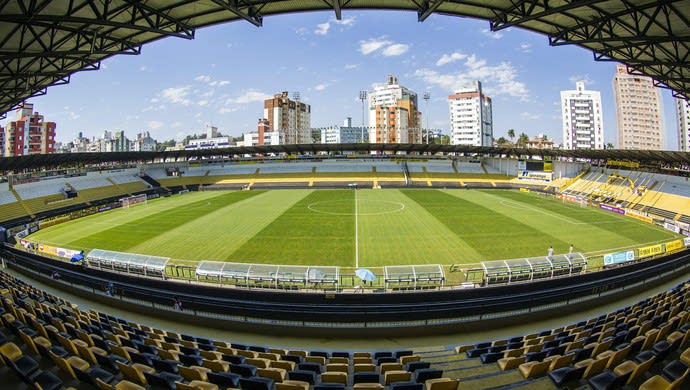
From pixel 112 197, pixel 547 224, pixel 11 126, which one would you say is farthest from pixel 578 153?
pixel 11 126

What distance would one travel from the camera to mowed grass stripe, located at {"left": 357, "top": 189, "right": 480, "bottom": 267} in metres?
21.4

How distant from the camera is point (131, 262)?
15.5 m

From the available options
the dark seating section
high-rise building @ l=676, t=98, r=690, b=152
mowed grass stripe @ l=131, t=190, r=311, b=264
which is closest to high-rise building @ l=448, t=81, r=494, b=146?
high-rise building @ l=676, t=98, r=690, b=152

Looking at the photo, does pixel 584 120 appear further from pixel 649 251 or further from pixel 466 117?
pixel 649 251

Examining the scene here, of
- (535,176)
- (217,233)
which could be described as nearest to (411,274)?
(217,233)

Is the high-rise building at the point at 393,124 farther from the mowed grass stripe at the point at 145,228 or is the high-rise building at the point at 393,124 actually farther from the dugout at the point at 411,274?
the dugout at the point at 411,274

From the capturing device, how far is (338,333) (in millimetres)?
11281

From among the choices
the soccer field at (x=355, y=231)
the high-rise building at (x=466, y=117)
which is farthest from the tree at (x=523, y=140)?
the soccer field at (x=355, y=231)

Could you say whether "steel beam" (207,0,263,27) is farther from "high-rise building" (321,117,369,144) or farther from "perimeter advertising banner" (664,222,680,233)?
"high-rise building" (321,117,369,144)

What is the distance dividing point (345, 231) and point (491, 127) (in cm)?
14616

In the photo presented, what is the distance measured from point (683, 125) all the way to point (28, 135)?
22559cm

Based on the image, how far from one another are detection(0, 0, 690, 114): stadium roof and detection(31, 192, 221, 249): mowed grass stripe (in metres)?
19.4

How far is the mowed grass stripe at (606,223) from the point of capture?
91.9ft

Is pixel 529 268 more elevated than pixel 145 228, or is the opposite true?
pixel 529 268
